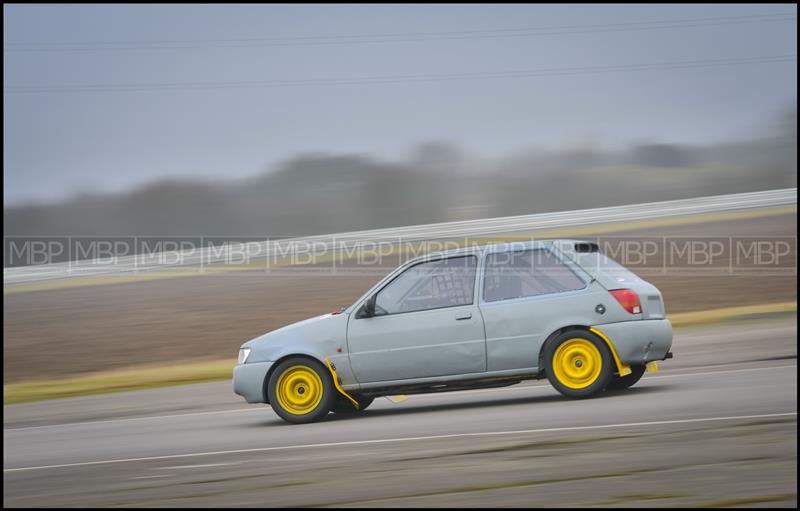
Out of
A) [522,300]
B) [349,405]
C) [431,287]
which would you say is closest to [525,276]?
[522,300]

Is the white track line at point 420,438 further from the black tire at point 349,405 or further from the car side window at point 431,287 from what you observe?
the black tire at point 349,405

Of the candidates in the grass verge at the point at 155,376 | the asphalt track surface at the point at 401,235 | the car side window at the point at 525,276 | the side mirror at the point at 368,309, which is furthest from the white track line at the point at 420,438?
the asphalt track surface at the point at 401,235

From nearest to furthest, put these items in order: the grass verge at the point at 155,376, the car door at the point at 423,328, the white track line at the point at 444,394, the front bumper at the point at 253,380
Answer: the car door at the point at 423,328 < the front bumper at the point at 253,380 < the white track line at the point at 444,394 < the grass verge at the point at 155,376

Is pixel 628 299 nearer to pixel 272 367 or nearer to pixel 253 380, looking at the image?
pixel 272 367

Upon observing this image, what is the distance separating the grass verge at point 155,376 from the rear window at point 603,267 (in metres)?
7.96

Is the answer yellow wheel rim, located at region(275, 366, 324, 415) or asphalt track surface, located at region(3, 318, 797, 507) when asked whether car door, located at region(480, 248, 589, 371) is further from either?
yellow wheel rim, located at region(275, 366, 324, 415)

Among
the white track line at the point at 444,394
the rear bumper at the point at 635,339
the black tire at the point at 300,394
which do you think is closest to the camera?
the rear bumper at the point at 635,339

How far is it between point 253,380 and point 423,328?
1.84m

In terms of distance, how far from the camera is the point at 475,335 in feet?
29.3

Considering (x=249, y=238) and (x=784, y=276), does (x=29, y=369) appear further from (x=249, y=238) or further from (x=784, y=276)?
(x=784, y=276)

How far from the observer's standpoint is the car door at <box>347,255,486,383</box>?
29.4 ft

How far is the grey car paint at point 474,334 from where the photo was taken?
8750mm

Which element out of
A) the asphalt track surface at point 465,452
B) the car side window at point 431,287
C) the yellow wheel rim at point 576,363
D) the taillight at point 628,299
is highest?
the car side window at point 431,287

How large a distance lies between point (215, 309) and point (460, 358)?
13883 mm
